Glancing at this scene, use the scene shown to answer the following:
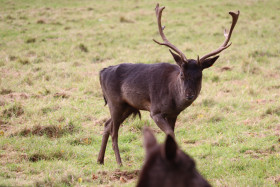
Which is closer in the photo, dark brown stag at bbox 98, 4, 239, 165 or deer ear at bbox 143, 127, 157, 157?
deer ear at bbox 143, 127, 157, 157

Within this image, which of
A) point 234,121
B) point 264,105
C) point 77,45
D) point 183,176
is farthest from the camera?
point 77,45

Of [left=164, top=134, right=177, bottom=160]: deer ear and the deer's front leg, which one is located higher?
[left=164, top=134, right=177, bottom=160]: deer ear

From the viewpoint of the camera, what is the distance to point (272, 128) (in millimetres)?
7480

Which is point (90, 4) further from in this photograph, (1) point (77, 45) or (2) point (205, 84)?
(2) point (205, 84)

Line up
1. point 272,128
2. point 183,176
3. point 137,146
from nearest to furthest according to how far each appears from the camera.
Answer: point 183,176, point 137,146, point 272,128

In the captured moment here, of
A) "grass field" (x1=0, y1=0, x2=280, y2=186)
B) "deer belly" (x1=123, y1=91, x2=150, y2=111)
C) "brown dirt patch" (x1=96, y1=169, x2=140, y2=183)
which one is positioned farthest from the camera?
"deer belly" (x1=123, y1=91, x2=150, y2=111)

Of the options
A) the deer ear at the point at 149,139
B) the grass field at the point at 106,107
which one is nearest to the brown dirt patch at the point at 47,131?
the grass field at the point at 106,107

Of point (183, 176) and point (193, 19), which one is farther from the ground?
point (183, 176)

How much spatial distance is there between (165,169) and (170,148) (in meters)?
0.10

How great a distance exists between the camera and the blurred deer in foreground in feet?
6.52

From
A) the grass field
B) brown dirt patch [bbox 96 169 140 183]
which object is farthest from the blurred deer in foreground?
brown dirt patch [bbox 96 169 140 183]

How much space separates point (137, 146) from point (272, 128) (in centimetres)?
248

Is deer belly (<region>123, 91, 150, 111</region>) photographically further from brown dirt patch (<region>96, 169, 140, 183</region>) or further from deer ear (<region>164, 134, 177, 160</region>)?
deer ear (<region>164, 134, 177, 160</region>)

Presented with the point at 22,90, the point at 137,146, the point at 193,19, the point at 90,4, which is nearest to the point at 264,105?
the point at 137,146
